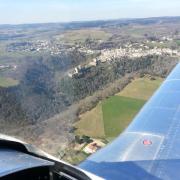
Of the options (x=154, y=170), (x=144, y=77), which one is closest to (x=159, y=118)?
(x=154, y=170)

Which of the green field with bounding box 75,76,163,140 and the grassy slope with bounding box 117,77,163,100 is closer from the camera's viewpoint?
the green field with bounding box 75,76,163,140

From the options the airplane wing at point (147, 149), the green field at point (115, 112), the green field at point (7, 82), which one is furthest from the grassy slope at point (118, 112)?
the airplane wing at point (147, 149)

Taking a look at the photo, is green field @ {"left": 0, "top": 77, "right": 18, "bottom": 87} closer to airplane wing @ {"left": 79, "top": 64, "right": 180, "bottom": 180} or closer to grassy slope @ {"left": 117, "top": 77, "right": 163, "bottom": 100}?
airplane wing @ {"left": 79, "top": 64, "right": 180, "bottom": 180}

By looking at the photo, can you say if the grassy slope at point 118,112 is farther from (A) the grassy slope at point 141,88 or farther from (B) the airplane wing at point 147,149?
(B) the airplane wing at point 147,149

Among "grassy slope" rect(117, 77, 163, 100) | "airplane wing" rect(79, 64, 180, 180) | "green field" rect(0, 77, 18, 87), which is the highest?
"airplane wing" rect(79, 64, 180, 180)

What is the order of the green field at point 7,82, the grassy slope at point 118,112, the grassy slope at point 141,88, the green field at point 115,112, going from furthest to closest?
the grassy slope at point 141,88, the grassy slope at point 118,112, the green field at point 115,112, the green field at point 7,82

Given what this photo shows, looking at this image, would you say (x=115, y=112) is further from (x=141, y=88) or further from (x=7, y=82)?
(x=7, y=82)

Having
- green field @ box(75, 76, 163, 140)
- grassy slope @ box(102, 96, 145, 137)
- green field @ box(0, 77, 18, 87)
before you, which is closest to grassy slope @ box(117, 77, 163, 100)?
green field @ box(75, 76, 163, 140)

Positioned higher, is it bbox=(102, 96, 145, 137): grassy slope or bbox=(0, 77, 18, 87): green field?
bbox=(0, 77, 18, 87): green field

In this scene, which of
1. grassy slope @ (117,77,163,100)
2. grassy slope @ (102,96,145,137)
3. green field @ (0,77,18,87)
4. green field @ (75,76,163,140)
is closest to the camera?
green field @ (0,77,18,87)
